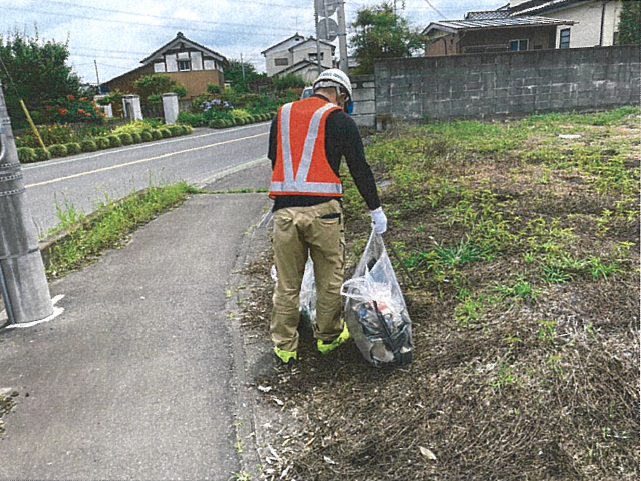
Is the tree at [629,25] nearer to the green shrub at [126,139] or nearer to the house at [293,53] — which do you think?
the green shrub at [126,139]

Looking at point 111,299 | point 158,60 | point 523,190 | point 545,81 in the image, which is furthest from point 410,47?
point 158,60

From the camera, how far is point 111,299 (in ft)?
15.8

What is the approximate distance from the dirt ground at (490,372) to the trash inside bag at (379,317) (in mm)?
108

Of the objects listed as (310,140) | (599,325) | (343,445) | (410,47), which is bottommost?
(343,445)

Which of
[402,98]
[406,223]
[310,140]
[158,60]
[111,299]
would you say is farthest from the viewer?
[158,60]

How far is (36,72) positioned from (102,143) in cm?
967

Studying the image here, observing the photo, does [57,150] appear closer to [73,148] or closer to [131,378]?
[73,148]

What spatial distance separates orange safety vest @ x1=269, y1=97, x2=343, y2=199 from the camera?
3.29 meters

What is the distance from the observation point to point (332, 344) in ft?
11.9

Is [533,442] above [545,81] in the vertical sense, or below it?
below

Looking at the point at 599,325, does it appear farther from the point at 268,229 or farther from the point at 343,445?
the point at 268,229

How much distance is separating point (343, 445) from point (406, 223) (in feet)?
10.6

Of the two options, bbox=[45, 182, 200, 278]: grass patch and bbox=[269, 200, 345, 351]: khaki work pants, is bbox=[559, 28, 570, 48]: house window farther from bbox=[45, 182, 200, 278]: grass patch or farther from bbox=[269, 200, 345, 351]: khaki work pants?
bbox=[269, 200, 345, 351]: khaki work pants

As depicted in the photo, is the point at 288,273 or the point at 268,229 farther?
the point at 268,229
